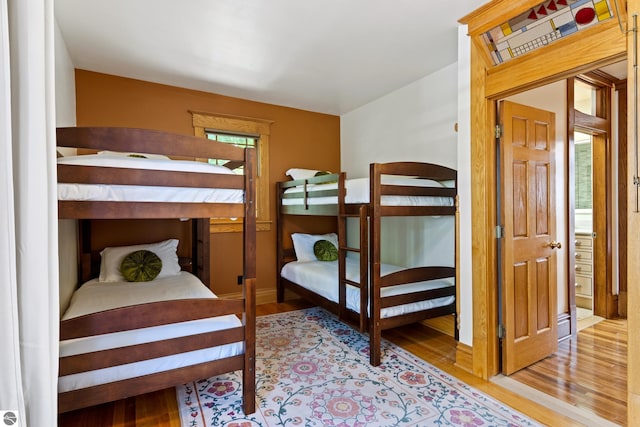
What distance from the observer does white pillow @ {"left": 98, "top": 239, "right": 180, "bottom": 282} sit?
2908mm

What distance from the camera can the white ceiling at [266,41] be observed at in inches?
84.8

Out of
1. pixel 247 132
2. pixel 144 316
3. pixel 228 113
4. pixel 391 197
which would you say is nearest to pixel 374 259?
pixel 391 197

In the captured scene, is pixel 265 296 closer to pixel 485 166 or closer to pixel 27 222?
pixel 485 166

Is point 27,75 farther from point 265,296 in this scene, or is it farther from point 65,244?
point 265,296

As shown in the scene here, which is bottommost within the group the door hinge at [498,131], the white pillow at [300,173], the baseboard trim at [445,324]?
the baseboard trim at [445,324]

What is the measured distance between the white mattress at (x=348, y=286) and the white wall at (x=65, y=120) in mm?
2029

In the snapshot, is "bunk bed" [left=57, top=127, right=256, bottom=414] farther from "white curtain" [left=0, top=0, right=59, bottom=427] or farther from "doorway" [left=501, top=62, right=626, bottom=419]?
"doorway" [left=501, top=62, right=626, bottom=419]

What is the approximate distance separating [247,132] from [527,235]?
3.11m

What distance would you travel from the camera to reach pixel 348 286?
112 inches

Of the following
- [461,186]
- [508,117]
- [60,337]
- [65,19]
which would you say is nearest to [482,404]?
[461,186]

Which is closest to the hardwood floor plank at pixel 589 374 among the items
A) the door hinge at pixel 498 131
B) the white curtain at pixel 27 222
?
the door hinge at pixel 498 131

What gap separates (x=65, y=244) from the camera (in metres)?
2.41

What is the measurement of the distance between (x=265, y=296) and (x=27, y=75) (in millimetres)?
3364

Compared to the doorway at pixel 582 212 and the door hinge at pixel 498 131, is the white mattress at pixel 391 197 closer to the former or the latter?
the door hinge at pixel 498 131
